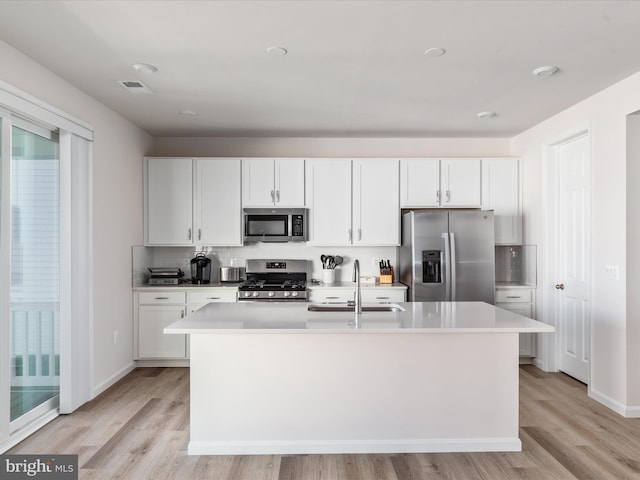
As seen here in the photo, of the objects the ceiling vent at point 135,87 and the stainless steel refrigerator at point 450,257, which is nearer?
the ceiling vent at point 135,87

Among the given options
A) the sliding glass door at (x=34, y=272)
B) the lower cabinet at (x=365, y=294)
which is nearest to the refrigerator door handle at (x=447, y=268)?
the lower cabinet at (x=365, y=294)

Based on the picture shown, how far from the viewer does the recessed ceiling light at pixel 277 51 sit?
9.41 ft

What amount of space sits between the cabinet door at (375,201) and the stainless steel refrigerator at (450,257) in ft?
1.42

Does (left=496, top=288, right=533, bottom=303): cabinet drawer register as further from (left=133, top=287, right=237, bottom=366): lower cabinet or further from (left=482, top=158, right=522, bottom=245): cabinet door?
(left=133, top=287, right=237, bottom=366): lower cabinet

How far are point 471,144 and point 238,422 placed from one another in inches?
165

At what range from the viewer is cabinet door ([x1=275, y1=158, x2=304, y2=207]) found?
5.10 m

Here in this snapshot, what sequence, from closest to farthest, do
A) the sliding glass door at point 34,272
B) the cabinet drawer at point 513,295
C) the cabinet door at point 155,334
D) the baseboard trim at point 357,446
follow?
the baseboard trim at point 357,446 < the sliding glass door at point 34,272 < the cabinet door at point 155,334 < the cabinet drawer at point 513,295

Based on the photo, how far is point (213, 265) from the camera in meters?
5.43

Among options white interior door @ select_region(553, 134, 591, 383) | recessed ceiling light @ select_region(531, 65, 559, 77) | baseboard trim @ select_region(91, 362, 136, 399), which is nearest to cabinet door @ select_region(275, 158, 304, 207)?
baseboard trim @ select_region(91, 362, 136, 399)

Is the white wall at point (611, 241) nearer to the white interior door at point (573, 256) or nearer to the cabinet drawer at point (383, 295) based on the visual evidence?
the white interior door at point (573, 256)

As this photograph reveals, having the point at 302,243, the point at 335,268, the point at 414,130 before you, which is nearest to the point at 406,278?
the point at 335,268

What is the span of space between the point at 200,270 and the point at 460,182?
3108 mm

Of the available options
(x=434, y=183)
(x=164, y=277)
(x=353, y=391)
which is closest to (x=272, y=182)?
(x=164, y=277)

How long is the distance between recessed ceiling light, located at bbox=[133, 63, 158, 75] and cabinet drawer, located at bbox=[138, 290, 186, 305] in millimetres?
2402
